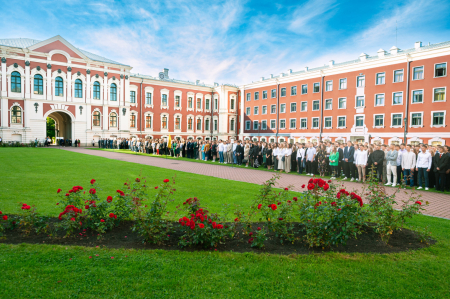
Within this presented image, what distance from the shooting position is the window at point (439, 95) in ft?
103

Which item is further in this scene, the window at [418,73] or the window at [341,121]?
the window at [341,121]

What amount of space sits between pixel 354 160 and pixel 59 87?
4610 cm

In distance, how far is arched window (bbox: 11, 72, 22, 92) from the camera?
40344 millimetres

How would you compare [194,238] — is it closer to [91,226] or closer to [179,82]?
[91,226]

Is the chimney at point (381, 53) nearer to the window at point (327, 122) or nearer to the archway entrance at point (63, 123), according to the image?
the window at point (327, 122)

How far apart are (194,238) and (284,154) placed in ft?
44.4

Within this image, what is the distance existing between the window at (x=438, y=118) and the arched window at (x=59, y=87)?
173ft

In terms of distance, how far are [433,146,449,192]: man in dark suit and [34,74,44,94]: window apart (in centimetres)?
4977

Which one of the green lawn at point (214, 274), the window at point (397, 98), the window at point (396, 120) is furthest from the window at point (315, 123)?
the green lawn at point (214, 274)

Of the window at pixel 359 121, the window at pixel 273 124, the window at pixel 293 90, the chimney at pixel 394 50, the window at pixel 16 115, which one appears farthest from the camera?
the window at pixel 273 124

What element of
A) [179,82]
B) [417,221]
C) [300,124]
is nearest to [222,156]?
[417,221]

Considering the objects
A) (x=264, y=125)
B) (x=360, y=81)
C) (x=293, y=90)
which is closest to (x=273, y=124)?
(x=264, y=125)

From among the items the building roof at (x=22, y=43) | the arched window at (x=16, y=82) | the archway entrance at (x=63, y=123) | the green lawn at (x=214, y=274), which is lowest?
the green lawn at (x=214, y=274)

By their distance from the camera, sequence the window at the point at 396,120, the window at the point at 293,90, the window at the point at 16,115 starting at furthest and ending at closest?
1. the window at the point at 293,90
2. the window at the point at 16,115
3. the window at the point at 396,120
